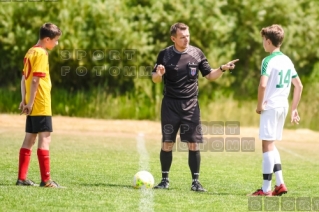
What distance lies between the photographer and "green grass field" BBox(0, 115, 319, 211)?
860cm

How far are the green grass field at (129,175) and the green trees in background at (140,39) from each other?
175 inches

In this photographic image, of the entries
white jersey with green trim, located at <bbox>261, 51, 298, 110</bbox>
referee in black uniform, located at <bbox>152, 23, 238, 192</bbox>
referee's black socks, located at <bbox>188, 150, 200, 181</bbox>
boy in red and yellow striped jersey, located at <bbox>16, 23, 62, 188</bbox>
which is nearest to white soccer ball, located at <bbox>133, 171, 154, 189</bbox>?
referee in black uniform, located at <bbox>152, 23, 238, 192</bbox>

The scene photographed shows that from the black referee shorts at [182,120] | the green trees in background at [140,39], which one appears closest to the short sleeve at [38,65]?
the black referee shorts at [182,120]

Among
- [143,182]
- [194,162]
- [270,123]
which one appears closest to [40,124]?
[143,182]

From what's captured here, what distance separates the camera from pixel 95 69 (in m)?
26.1

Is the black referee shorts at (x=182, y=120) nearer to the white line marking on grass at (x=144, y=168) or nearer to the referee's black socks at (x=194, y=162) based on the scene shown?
the referee's black socks at (x=194, y=162)

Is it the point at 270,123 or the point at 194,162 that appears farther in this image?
the point at 194,162

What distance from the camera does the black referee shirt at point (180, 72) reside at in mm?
10273

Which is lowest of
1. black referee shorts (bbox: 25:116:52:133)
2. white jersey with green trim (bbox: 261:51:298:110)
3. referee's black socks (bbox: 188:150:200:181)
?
referee's black socks (bbox: 188:150:200:181)

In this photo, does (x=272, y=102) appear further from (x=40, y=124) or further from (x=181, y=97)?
(x=40, y=124)

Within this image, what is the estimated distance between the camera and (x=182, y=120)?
33.7 feet

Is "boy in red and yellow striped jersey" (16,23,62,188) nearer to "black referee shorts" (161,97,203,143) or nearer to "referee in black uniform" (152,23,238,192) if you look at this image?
"referee in black uniform" (152,23,238,192)

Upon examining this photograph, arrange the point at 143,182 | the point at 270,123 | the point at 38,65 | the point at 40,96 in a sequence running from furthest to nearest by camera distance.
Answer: the point at 143,182, the point at 40,96, the point at 38,65, the point at 270,123

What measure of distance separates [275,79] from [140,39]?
55.7 ft
